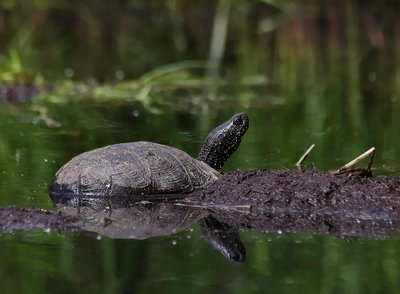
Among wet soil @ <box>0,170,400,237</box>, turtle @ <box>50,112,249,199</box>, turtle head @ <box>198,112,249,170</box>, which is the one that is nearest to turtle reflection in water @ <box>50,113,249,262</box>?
turtle @ <box>50,112,249,199</box>

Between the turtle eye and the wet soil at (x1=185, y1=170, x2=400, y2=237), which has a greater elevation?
the turtle eye

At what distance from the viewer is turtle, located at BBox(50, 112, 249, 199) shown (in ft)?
16.7

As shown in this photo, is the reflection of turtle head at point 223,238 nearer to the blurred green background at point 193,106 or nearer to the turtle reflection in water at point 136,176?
the blurred green background at point 193,106

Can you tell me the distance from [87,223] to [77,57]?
8.49m

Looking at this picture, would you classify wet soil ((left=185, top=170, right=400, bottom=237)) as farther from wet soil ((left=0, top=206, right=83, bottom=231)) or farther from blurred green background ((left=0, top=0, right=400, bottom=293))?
wet soil ((left=0, top=206, right=83, bottom=231))

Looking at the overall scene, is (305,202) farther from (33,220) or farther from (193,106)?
(193,106)

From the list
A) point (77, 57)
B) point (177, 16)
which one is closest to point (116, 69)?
point (77, 57)

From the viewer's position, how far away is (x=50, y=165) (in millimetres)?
6043

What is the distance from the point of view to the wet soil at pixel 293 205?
14.7 ft

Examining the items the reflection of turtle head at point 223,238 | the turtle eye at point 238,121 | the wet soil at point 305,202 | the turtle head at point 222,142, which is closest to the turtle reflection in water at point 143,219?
the reflection of turtle head at point 223,238

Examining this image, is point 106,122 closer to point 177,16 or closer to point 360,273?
point 360,273

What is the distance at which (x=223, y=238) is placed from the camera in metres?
4.34

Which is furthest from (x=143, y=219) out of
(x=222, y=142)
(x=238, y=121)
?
(x=238, y=121)

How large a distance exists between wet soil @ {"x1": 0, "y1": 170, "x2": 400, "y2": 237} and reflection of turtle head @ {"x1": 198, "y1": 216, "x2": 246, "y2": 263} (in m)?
0.06
